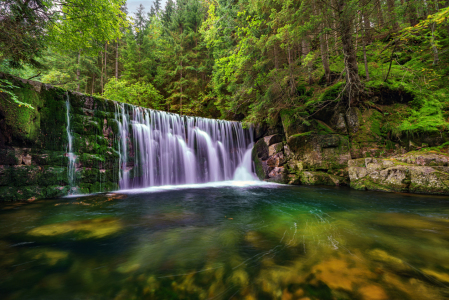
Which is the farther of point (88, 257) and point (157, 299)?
point (88, 257)

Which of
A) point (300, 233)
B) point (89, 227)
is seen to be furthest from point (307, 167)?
point (89, 227)

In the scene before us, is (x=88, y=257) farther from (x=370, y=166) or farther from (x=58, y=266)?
(x=370, y=166)

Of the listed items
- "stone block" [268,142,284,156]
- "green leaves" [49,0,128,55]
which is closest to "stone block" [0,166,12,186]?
"green leaves" [49,0,128,55]

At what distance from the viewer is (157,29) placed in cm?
2208

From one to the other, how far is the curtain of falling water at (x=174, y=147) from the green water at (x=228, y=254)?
4971mm

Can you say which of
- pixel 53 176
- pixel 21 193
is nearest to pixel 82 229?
pixel 21 193

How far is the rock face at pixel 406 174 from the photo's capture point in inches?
228

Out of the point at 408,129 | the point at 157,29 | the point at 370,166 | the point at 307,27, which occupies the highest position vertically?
the point at 157,29

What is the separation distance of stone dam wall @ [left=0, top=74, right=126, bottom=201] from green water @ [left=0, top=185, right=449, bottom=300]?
2.09m

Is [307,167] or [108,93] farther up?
[108,93]

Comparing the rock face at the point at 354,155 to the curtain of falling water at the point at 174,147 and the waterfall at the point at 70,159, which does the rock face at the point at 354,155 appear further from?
the waterfall at the point at 70,159

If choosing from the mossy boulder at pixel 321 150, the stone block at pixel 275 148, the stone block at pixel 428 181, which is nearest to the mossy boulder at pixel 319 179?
the mossy boulder at pixel 321 150

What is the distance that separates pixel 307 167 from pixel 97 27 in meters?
11.8

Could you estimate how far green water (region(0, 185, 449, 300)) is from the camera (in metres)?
1.74
